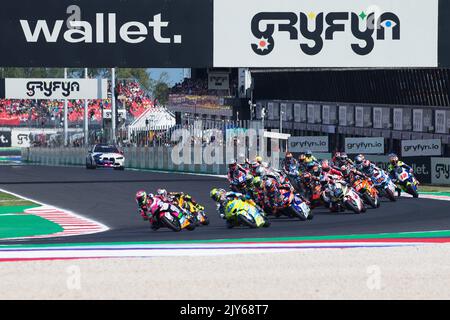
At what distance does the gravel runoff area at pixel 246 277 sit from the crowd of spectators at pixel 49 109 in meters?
91.9

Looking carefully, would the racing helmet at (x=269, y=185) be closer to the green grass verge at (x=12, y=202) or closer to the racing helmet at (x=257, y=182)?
the racing helmet at (x=257, y=182)

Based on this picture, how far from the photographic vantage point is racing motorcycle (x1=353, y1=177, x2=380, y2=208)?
25.8 metres

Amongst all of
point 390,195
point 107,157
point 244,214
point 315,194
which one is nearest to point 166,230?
point 244,214

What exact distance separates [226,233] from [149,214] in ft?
5.52

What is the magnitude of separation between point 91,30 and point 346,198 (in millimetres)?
9053

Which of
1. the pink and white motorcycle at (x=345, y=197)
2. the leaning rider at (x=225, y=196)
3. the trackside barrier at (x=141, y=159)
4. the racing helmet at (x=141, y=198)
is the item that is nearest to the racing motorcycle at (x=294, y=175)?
Result: the pink and white motorcycle at (x=345, y=197)

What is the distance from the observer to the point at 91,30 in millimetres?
29531

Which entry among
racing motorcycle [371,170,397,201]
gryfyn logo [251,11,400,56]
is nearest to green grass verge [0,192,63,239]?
gryfyn logo [251,11,400,56]

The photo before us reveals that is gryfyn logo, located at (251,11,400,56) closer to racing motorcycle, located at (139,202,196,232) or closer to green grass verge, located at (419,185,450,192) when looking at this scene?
green grass verge, located at (419,185,450,192)

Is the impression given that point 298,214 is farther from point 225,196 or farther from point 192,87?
point 192,87

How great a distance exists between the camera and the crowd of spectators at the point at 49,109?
108938 millimetres

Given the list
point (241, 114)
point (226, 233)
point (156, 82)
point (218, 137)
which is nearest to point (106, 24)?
point (226, 233)

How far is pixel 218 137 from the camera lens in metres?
45.2
